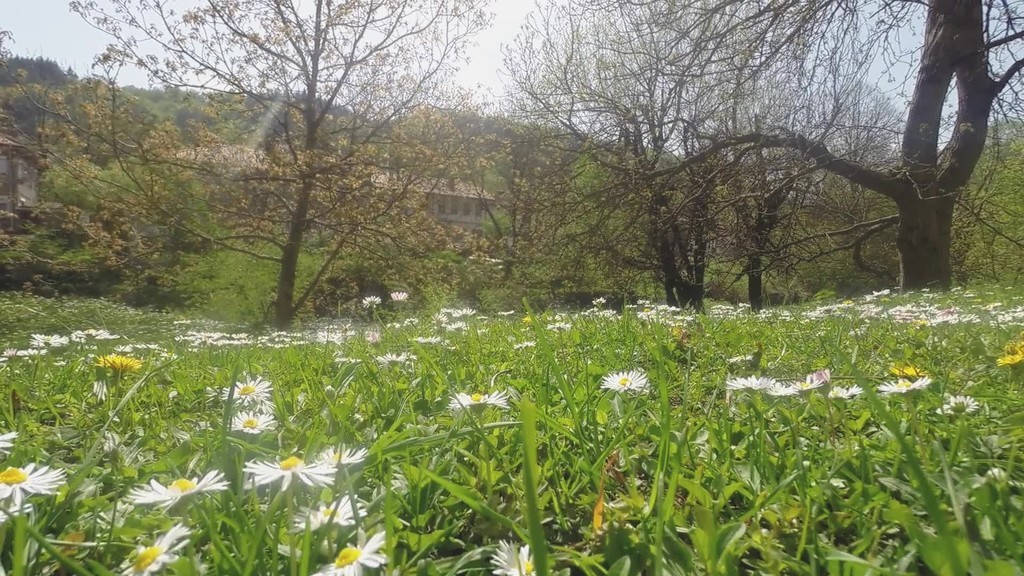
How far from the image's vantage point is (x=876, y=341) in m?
2.07

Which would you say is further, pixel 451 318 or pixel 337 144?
pixel 337 144

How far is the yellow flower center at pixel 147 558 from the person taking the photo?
1.82 ft

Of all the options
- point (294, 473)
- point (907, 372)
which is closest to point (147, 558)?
point (294, 473)

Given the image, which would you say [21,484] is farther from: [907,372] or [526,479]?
[907,372]

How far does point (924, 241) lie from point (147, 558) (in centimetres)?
932

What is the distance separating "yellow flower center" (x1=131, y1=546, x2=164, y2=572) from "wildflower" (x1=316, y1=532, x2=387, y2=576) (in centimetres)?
16

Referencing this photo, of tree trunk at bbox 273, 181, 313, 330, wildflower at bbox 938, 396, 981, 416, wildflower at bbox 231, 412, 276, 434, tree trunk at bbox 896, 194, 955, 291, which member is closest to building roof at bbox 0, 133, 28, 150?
tree trunk at bbox 273, 181, 313, 330

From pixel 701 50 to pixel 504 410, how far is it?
22.5ft

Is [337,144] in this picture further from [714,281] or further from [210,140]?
[714,281]

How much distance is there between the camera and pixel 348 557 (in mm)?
565

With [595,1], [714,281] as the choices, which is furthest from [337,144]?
[714,281]

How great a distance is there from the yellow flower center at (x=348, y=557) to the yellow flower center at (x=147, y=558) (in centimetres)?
17

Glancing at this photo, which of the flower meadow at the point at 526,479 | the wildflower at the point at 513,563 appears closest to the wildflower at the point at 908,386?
the flower meadow at the point at 526,479

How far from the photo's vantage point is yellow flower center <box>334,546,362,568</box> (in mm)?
562
